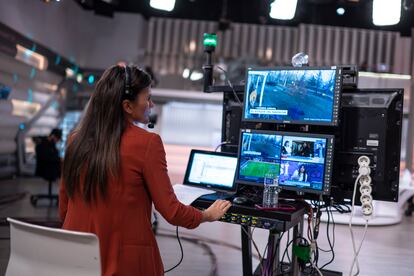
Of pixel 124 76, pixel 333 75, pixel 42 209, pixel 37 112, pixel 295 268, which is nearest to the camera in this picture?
pixel 124 76

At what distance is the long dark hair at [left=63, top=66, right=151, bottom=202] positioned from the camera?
1.49 metres

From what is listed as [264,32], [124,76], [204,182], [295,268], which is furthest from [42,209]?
[264,32]

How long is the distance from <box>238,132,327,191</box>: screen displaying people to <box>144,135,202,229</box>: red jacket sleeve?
83 cm

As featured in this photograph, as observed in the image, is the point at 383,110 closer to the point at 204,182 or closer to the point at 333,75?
the point at 333,75

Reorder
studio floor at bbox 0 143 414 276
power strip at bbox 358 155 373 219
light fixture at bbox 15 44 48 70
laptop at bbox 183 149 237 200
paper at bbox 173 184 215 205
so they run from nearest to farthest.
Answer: power strip at bbox 358 155 373 219 < paper at bbox 173 184 215 205 < laptop at bbox 183 149 237 200 < studio floor at bbox 0 143 414 276 < light fixture at bbox 15 44 48 70

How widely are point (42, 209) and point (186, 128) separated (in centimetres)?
463

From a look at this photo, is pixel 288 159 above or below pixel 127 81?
below

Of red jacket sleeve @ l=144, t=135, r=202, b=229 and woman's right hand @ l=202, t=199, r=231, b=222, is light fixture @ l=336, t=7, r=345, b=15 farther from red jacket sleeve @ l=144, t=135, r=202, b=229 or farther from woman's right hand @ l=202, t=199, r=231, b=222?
red jacket sleeve @ l=144, t=135, r=202, b=229

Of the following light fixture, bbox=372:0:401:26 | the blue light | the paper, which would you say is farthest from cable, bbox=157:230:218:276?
the blue light

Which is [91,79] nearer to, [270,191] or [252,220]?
[270,191]

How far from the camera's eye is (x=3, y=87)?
704cm

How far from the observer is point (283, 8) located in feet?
18.9

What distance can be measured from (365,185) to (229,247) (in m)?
2.47

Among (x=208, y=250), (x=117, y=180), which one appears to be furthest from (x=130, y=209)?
(x=208, y=250)
